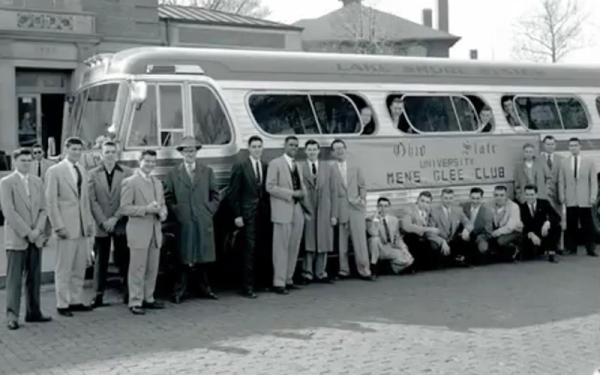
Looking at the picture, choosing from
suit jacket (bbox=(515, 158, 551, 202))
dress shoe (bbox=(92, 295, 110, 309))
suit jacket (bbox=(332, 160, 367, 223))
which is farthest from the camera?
suit jacket (bbox=(515, 158, 551, 202))

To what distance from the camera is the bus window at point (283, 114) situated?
11531mm

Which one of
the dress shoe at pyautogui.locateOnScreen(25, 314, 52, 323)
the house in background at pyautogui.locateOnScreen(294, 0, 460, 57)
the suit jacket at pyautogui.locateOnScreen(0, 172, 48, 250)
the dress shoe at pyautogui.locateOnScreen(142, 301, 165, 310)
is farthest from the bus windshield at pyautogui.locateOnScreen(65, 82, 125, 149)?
the house in background at pyautogui.locateOnScreen(294, 0, 460, 57)

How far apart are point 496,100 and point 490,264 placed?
2.90 metres

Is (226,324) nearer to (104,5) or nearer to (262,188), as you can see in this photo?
(262,188)

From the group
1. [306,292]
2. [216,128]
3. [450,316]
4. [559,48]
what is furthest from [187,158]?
[559,48]

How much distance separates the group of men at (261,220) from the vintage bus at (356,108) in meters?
0.47

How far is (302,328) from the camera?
333 inches

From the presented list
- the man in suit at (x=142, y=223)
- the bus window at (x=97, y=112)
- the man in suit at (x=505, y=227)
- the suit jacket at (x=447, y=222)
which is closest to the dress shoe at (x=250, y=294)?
the man in suit at (x=142, y=223)

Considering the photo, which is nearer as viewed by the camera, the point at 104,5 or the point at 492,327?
the point at 492,327

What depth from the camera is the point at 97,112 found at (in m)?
11.2

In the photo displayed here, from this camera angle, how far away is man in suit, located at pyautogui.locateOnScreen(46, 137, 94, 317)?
9211 mm

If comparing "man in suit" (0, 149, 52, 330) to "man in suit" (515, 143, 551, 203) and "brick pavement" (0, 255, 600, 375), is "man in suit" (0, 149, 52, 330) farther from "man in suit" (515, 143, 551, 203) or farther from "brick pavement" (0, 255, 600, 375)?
"man in suit" (515, 143, 551, 203)

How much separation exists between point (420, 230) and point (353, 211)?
126cm

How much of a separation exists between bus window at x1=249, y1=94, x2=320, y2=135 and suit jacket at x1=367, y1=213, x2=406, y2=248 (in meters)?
1.57
